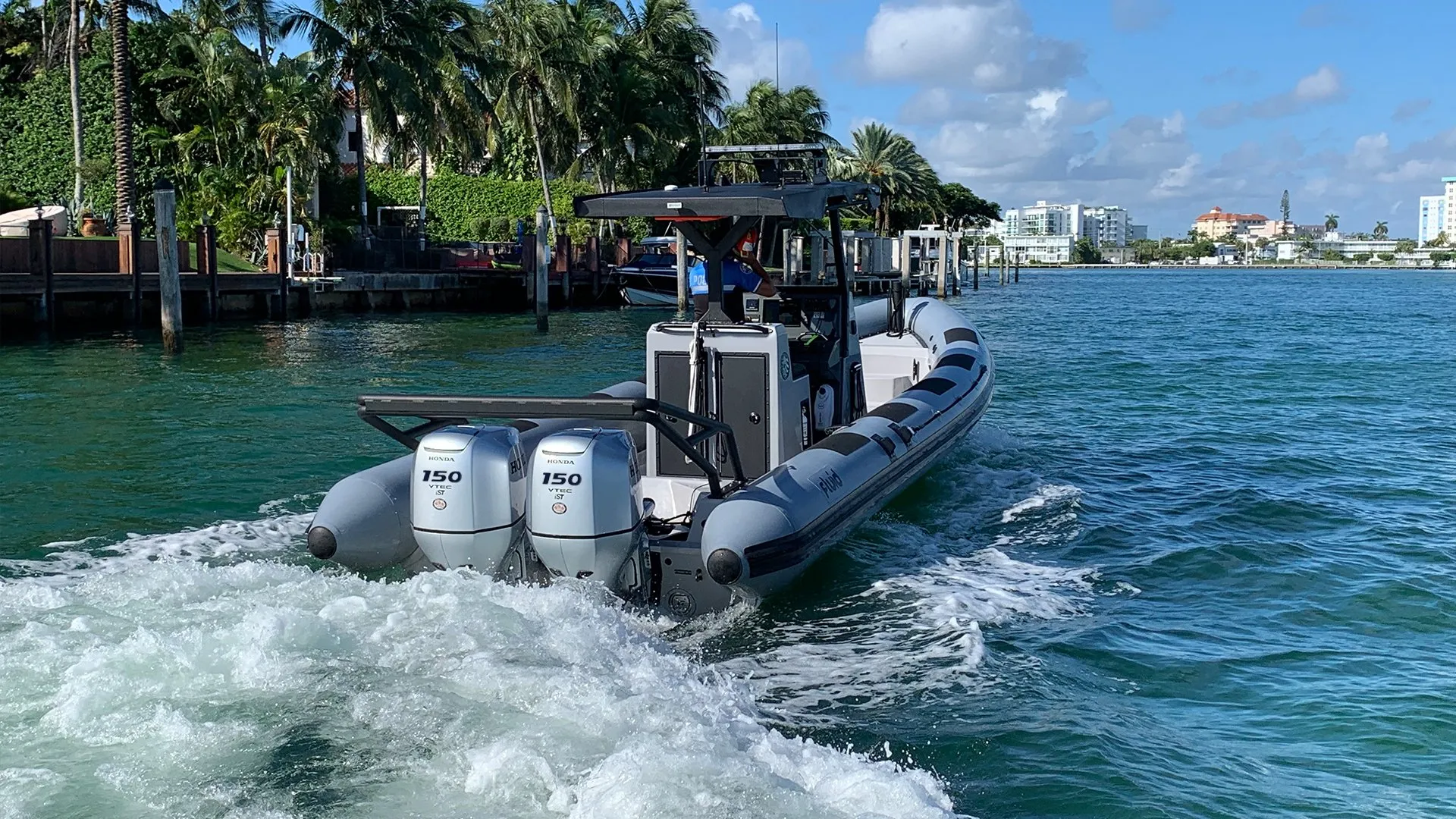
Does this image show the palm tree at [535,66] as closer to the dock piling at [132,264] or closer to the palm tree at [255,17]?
the palm tree at [255,17]

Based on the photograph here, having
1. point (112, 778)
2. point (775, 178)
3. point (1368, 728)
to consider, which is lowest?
point (1368, 728)

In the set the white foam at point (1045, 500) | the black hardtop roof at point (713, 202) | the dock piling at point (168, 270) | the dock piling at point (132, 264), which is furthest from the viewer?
the dock piling at point (132, 264)

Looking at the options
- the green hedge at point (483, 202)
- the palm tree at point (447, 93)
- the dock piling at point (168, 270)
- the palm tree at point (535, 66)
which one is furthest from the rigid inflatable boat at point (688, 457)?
the green hedge at point (483, 202)

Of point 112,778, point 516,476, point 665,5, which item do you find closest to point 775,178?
point 516,476

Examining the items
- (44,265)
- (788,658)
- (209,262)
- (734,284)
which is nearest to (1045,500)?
(734,284)

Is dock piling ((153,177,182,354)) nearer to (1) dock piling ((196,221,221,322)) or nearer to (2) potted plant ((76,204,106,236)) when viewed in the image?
(1) dock piling ((196,221,221,322))

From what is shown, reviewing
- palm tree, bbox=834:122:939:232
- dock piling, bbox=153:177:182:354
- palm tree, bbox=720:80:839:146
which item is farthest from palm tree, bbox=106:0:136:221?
palm tree, bbox=834:122:939:232

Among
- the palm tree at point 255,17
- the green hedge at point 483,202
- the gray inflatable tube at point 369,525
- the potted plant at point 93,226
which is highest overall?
the palm tree at point 255,17

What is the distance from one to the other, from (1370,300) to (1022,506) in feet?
201

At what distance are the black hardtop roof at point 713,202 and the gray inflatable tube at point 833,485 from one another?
145 centimetres

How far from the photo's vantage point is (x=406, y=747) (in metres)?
4.81

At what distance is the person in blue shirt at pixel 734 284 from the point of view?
8180 mm

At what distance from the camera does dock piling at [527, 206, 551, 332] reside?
95.1ft

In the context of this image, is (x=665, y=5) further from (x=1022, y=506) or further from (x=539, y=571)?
(x=539, y=571)
